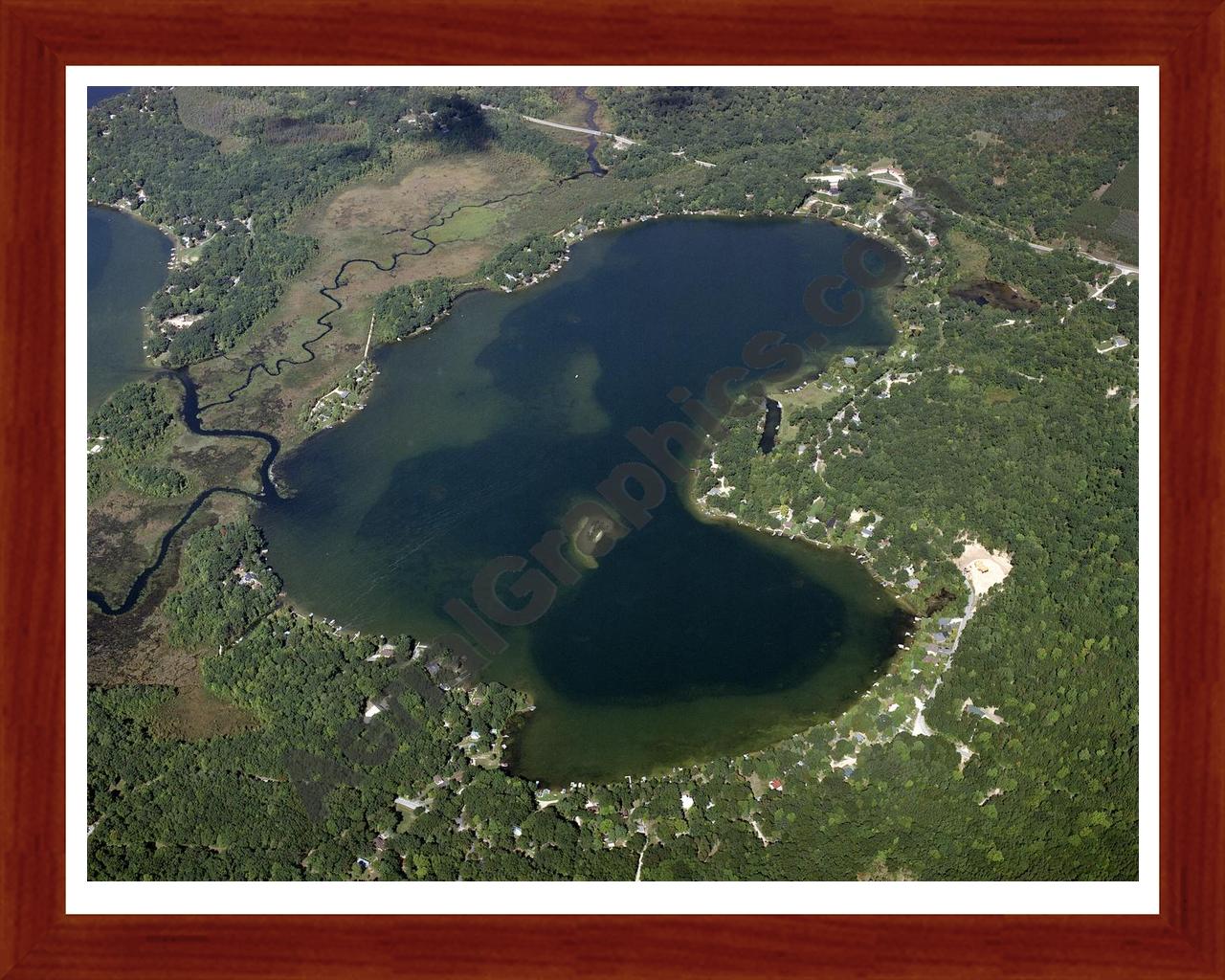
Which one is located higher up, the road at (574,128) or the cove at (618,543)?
the road at (574,128)

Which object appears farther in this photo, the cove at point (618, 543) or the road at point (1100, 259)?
the road at point (1100, 259)

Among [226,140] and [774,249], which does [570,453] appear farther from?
[226,140]

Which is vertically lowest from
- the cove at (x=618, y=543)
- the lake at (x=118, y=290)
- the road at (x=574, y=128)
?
the cove at (x=618, y=543)

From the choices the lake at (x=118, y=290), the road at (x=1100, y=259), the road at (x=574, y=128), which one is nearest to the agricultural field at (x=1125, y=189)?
the road at (x=1100, y=259)

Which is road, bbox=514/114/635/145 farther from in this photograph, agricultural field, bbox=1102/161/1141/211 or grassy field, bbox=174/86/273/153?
agricultural field, bbox=1102/161/1141/211

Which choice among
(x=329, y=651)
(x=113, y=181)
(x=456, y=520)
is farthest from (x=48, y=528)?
(x=113, y=181)

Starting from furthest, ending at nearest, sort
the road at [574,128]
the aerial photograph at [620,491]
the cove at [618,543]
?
the road at [574,128] < the cove at [618,543] < the aerial photograph at [620,491]

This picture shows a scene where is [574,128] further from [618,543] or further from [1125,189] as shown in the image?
[618,543]

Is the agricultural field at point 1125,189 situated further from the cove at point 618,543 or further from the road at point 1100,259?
the cove at point 618,543
